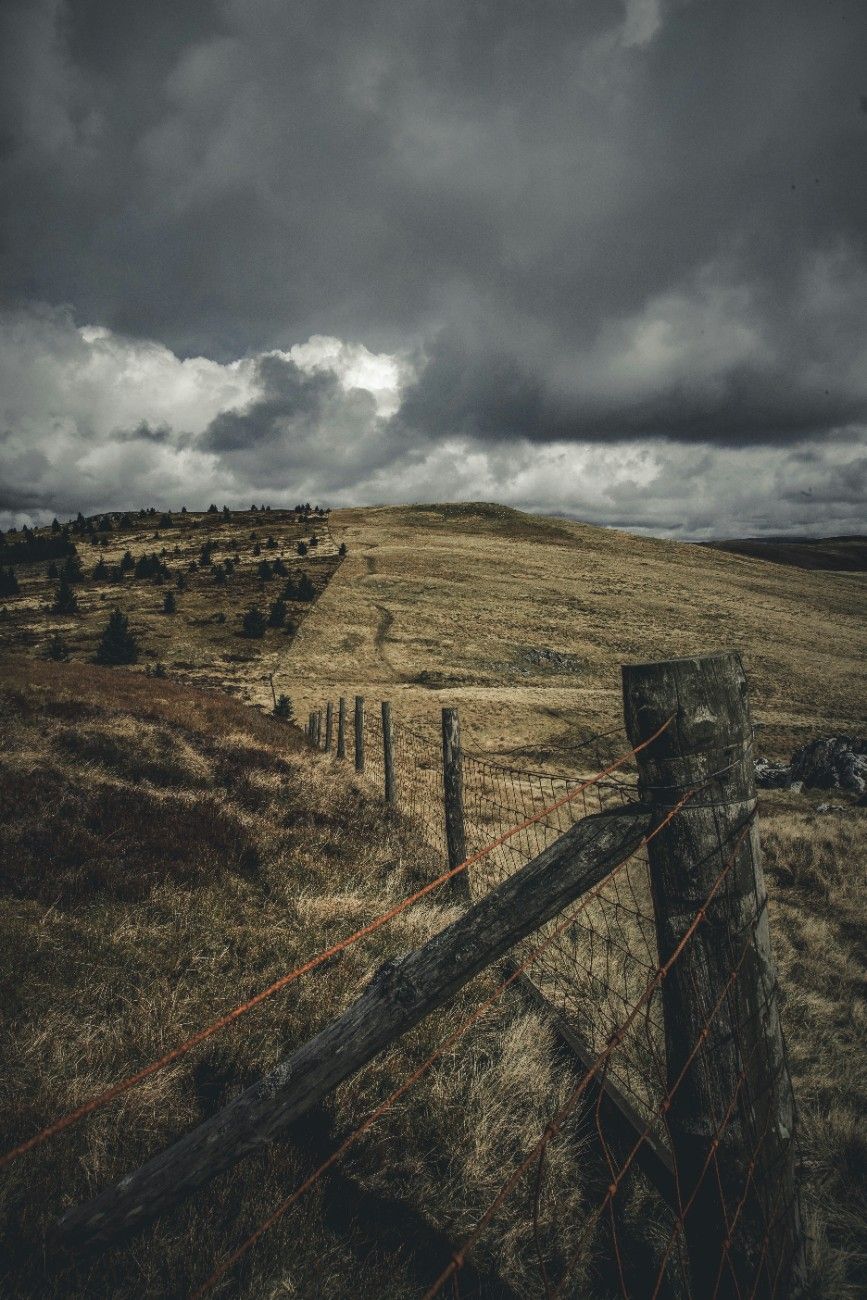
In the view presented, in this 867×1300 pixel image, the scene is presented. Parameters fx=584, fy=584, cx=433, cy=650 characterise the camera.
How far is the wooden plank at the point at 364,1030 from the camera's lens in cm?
170

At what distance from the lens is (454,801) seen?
6.15m

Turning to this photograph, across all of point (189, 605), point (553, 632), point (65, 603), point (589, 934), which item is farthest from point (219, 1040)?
point (65, 603)

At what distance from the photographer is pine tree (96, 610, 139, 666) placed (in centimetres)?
3072

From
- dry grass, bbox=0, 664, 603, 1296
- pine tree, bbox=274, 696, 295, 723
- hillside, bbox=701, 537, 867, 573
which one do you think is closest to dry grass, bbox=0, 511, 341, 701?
pine tree, bbox=274, 696, 295, 723

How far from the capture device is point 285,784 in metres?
8.60

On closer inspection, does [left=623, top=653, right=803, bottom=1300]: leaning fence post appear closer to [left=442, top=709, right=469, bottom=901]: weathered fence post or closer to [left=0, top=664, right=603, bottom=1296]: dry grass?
[left=0, top=664, right=603, bottom=1296]: dry grass

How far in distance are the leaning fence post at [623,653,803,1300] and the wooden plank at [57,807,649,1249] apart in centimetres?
29

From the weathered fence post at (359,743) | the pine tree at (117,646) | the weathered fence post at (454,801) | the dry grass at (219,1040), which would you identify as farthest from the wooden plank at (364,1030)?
the pine tree at (117,646)

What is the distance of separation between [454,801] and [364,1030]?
4484 mm

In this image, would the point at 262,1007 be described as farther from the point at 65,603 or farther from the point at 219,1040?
the point at 65,603

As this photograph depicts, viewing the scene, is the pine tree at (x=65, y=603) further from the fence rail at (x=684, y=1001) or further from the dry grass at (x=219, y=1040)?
the fence rail at (x=684, y=1001)

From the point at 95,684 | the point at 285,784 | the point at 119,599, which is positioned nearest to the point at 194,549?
the point at 119,599

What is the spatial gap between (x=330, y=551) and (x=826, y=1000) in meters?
59.6

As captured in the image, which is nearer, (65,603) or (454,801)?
(454,801)
